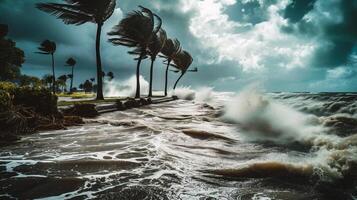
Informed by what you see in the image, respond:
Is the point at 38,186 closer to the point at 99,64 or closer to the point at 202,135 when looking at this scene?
the point at 202,135

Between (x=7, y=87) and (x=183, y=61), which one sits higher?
(x=183, y=61)

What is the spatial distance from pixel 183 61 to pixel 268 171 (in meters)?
48.0

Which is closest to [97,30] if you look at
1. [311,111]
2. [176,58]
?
[311,111]

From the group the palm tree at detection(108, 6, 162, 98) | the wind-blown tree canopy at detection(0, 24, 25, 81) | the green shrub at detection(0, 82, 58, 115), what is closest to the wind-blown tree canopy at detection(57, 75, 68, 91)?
the wind-blown tree canopy at detection(0, 24, 25, 81)

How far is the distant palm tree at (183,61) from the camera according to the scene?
49.7m

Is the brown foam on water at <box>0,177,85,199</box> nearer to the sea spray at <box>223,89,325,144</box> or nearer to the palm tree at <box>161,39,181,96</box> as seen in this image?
the sea spray at <box>223,89,325,144</box>

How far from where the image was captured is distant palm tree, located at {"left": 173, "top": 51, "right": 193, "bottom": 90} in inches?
1955

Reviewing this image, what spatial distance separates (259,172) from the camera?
4000mm

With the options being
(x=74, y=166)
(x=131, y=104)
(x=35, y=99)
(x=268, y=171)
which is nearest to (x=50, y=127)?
(x=35, y=99)

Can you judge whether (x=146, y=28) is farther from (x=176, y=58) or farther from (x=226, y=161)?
(x=226, y=161)

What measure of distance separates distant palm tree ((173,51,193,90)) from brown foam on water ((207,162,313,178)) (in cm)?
4514

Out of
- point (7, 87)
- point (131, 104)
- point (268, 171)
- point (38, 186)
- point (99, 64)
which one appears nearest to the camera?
point (38, 186)

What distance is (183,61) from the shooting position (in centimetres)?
5128

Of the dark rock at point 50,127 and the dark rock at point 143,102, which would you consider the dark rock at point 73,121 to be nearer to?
the dark rock at point 50,127
